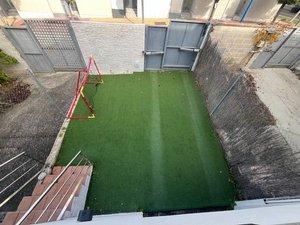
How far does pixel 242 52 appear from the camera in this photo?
8.45 meters

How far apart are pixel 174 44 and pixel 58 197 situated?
6.73 meters

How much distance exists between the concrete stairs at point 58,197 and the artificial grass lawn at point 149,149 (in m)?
0.48

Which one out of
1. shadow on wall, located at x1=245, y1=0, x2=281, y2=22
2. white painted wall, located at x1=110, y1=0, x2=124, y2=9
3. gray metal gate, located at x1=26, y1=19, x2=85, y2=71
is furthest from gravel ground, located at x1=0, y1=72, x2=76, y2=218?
shadow on wall, located at x1=245, y1=0, x2=281, y2=22

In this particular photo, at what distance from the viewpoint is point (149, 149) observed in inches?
272

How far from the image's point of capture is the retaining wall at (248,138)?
5.03 metres

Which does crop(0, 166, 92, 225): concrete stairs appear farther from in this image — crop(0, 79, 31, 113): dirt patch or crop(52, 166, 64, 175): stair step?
crop(0, 79, 31, 113): dirt patch

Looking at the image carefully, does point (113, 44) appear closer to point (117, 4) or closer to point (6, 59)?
point (6, 59)

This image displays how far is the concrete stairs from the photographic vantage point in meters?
4.30

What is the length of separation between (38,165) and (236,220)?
20.5ft

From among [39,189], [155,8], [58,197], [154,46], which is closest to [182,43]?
[154,46]

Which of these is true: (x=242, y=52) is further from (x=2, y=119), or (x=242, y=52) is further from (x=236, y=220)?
(x=2, y=119)

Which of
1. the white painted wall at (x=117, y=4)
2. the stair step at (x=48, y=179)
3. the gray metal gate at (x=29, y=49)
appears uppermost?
the white painted wall at (x=117, y=4)

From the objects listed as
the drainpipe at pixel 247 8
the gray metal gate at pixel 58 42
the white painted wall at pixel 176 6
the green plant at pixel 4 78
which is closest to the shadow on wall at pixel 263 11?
the drainpipe at pixel 247 8

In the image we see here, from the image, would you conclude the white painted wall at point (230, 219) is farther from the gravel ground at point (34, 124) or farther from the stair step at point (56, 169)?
the gravel ground at point (34, 124)
